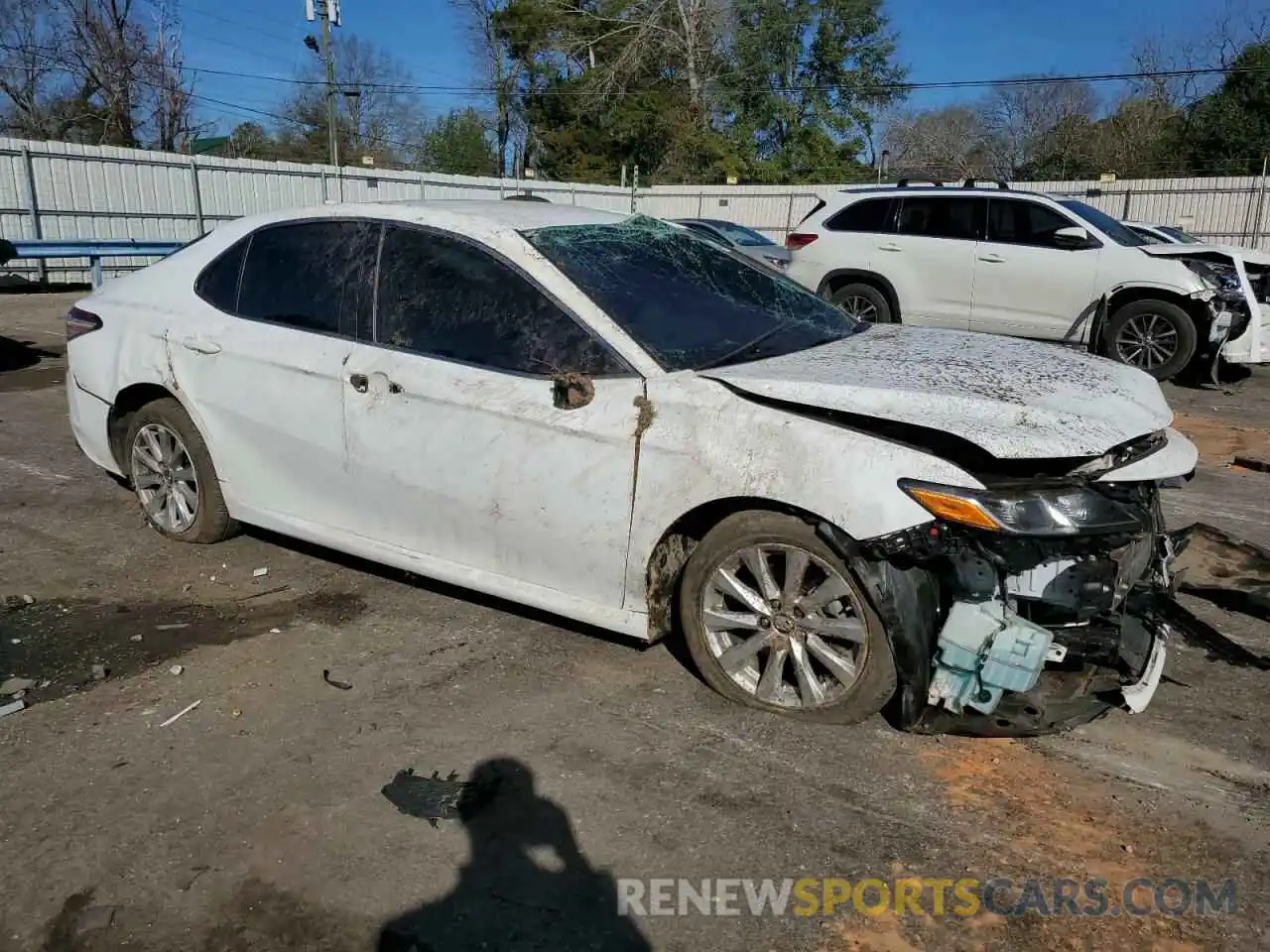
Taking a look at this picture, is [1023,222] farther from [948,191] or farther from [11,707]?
[11,707]

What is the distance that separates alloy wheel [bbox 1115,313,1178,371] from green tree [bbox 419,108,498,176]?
138 ft

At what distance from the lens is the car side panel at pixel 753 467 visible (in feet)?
9.87

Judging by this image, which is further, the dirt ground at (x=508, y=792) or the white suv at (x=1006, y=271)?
the white suv at (x=1006, y=271)

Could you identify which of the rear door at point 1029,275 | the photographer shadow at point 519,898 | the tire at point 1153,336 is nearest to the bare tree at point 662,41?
the rear door at point 1029,275

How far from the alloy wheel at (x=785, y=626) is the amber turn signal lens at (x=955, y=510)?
1.22 feet

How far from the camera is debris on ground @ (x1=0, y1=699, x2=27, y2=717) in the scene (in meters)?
3.46

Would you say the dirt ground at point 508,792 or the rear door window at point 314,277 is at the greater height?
the rear door window at point 314,277

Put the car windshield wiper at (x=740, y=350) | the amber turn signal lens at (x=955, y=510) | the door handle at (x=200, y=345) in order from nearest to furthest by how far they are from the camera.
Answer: the amber turn signal lens at (x=955, y=510)
the car windshield wiper at (x=740, y=350)
the door handle at (x=200, y=345)

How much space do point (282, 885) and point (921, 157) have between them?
51.0 metres

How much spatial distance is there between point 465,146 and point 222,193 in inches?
1113

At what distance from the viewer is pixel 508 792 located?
3.03 metres

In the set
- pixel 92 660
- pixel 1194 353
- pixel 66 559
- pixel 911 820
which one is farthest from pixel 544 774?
pixel 1194 353

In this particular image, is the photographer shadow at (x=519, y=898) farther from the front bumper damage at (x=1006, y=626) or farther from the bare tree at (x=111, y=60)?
the bare tree at (x=111, y=60)

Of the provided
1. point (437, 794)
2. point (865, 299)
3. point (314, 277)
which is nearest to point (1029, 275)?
point (865, 299)
